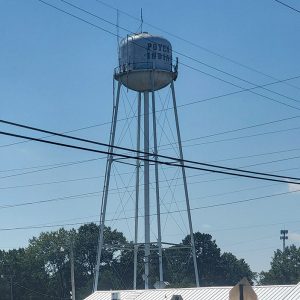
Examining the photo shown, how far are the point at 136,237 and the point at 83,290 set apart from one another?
182 feet

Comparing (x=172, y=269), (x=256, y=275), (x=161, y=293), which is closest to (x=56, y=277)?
(x=172, y=269)

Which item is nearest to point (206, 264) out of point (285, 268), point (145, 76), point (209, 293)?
point (285, 268)

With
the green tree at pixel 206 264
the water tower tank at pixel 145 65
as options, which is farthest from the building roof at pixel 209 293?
the green tree at pixel 206 264

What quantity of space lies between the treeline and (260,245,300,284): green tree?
0.49 metres

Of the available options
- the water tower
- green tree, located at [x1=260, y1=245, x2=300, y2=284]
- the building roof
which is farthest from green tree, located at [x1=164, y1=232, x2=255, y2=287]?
the building roof

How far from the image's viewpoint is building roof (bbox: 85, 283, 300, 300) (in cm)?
3462

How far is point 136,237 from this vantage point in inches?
1948

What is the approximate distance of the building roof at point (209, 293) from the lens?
34625 mm

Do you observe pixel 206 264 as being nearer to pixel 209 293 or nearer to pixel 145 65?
pixel 145 65

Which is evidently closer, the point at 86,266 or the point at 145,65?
the point at 145,65

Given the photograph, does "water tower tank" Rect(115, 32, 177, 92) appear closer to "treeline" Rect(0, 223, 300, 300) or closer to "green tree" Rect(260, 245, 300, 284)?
"treeline" Rect(0, 223, 300, 300)

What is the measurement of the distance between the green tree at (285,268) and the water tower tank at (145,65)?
63.6 m

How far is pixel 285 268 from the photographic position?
110062 millimetres

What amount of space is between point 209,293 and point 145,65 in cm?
1784
